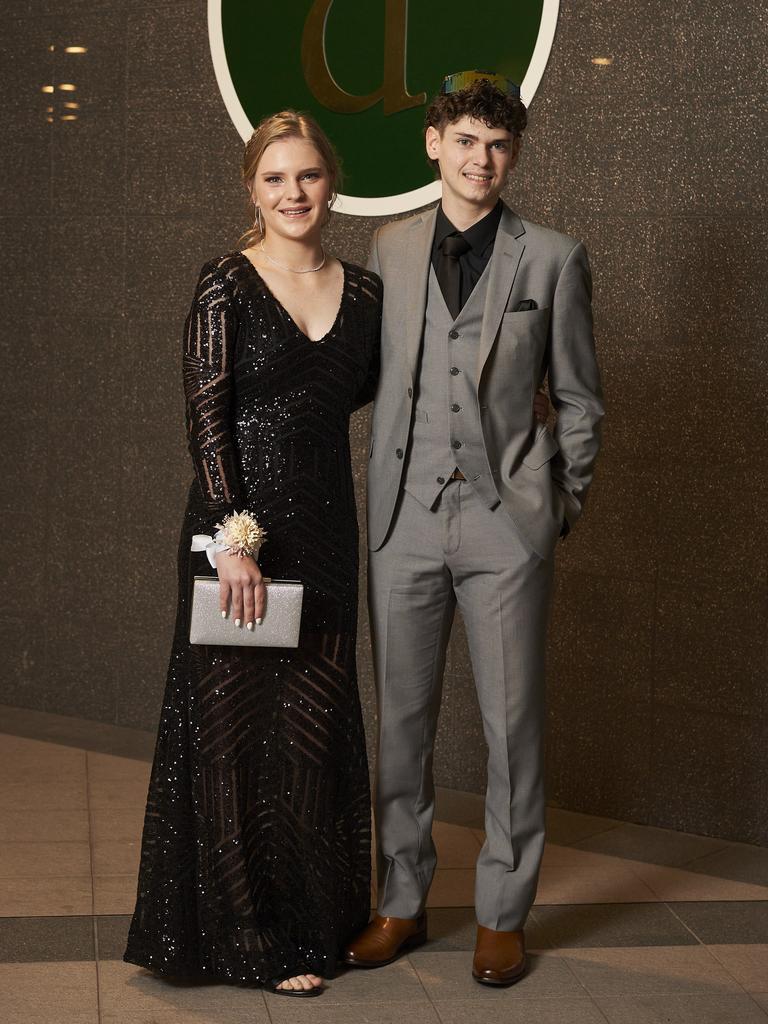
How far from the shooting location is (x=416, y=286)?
9.35 feet

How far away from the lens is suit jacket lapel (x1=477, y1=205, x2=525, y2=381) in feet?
9.11

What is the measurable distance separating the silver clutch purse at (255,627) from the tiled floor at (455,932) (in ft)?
2.40

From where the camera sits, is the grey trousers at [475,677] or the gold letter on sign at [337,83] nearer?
the grey trousers at [475,677]

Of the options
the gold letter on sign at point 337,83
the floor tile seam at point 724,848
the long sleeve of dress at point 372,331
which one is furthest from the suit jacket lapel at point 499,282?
the floor tile seam at point 724,848

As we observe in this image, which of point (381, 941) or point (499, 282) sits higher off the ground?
point (499, 282)

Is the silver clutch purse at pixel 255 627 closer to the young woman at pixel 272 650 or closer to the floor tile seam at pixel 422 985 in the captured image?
the young woman at pixel 272 650

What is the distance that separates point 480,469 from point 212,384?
0.54m

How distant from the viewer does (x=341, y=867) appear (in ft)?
9.76

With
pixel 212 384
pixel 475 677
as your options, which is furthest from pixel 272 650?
pixel 212 384

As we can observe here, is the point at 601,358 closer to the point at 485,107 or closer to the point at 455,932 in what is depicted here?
the point at 485,107

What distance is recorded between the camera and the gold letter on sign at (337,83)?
4.21 metres

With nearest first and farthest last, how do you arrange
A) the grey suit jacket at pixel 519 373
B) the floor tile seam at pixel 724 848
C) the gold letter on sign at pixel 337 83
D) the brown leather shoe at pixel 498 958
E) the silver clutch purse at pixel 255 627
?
the silver clutch purse at pixel 255 627 → the grey suit jacket at pixel 519 373 → the brown leather shoe at pixel 498 958 → the floor tile seam at pixel 724 848 → the gold letter on sign at pixel 337 83

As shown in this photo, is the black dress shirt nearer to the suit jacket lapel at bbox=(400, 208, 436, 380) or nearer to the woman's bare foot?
the suit jacket lapel at bbox=(400, 208, 436, 380)

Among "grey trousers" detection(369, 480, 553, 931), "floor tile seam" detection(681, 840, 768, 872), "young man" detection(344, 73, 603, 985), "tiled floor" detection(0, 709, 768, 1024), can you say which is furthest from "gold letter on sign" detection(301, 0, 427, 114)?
"floor tile seam" detection(681, 840, 768, 872)
